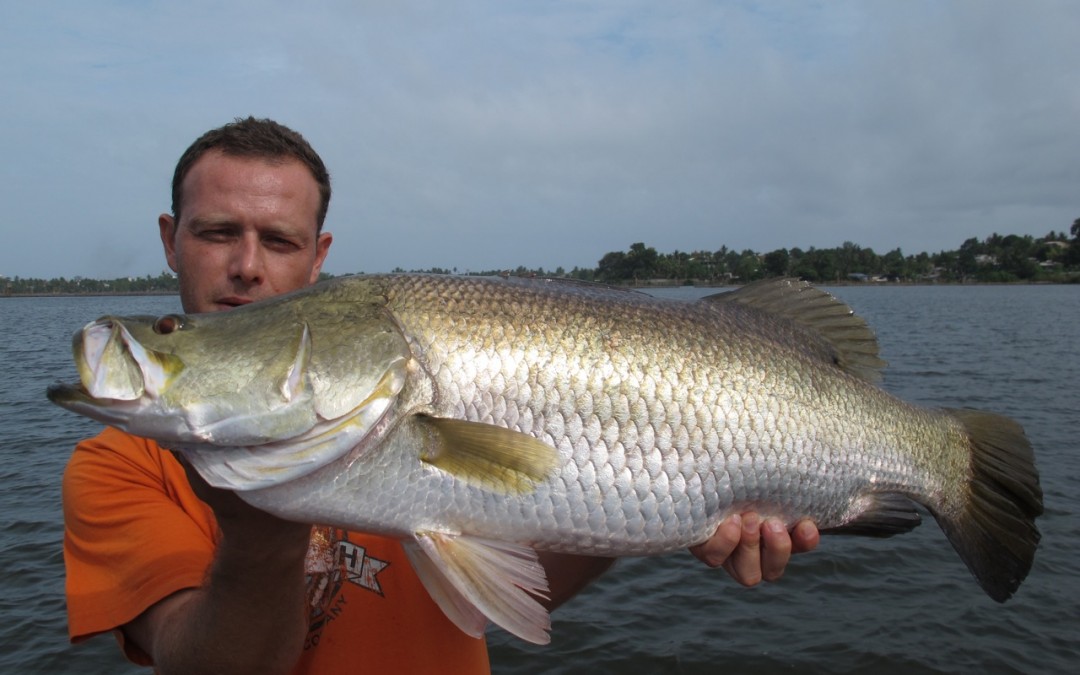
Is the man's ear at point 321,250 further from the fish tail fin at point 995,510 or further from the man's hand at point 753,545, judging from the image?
the fish tail fin at point 995,510

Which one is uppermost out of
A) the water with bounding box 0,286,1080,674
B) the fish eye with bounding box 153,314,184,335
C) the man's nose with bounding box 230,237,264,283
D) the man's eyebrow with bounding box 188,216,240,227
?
the man's eyebrow with bounding box 188,216,240,227

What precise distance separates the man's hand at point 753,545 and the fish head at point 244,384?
4.14ft

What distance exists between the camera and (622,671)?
679 centimetres

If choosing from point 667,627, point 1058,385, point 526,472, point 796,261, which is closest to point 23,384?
point 667,627

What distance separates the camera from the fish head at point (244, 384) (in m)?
1.82

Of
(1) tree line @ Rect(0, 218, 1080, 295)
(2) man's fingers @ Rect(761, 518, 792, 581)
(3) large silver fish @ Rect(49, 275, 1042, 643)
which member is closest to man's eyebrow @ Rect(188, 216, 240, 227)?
(3) large silver fish @ Rect(49, 275, 1042, 643)

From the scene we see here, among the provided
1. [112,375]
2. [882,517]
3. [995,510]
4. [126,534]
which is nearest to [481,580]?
[112,375]

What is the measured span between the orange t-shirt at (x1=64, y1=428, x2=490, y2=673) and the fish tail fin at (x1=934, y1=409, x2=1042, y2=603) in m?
2.03

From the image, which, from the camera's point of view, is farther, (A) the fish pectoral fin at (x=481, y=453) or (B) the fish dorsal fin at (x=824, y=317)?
(B) the fish dorsal fin at (x=824, y=317)

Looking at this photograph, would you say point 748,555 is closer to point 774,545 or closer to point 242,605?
point 774,545

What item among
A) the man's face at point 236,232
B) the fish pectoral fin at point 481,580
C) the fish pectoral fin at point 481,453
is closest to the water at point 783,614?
the man's face at point 236,232

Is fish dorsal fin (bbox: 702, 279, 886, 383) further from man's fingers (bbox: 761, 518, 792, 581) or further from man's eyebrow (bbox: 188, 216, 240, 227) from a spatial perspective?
man's eyebrow (bbox: 188, 216, 240, 227)

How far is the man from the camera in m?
2.11


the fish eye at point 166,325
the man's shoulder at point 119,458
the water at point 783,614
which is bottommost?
the water at point 783,614
